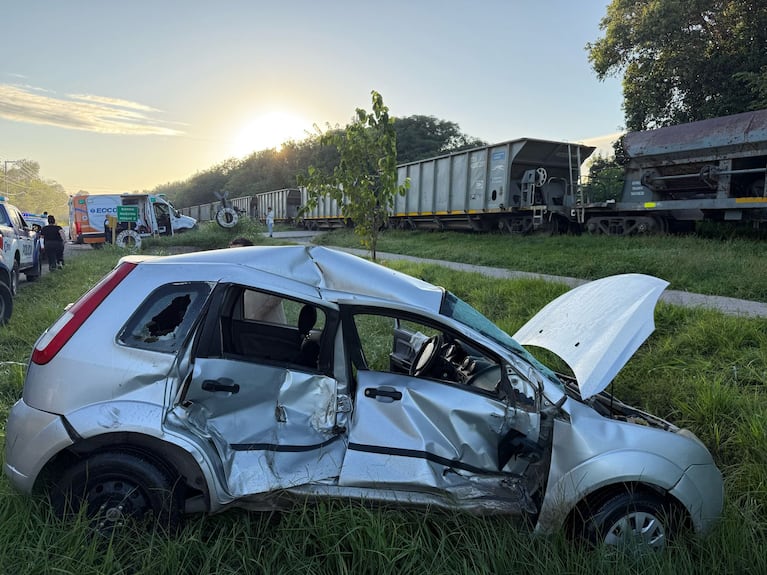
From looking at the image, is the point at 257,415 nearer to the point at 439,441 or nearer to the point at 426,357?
the point at 439,441

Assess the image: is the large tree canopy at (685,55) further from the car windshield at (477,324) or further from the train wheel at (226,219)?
the car windshield at (477,324)

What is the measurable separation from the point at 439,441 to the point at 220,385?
1119mm

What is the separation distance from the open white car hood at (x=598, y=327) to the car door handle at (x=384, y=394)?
87 cm

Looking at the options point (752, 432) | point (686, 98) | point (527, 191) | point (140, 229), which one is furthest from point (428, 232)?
point (752, 432)

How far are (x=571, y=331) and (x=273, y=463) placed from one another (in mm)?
1755

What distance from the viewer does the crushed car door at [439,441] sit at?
2459 millimetres

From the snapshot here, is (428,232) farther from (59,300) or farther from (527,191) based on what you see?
(59,300)

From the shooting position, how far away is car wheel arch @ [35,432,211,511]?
229 cm

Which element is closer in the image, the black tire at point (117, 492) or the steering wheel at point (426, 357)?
the black tire at point (117, 492)

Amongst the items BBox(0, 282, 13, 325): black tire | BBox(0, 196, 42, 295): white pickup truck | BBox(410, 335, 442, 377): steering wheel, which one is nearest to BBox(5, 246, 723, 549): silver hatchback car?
BBox(410, 335, 442, 377): steering wheel

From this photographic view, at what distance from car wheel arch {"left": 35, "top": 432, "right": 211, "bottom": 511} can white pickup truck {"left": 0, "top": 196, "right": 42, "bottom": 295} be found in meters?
7.09

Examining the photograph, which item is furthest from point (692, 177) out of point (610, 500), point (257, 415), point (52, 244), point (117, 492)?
point (52, 244)

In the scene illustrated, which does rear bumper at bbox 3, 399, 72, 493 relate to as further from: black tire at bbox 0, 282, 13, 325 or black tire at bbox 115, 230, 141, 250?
black tire at bbox 115, 230, 141, 250

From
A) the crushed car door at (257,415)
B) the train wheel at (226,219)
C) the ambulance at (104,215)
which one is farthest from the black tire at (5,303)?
the ambulance at (104,215)
